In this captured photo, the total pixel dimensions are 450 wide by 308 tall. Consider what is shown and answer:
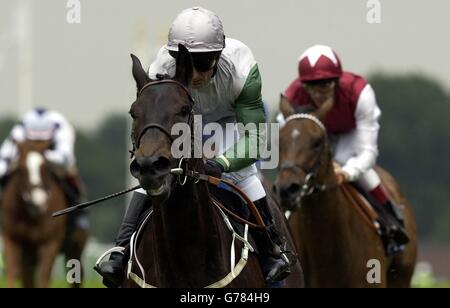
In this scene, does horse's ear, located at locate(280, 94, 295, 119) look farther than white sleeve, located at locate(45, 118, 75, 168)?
No

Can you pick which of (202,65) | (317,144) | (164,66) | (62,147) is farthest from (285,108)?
(62,147)

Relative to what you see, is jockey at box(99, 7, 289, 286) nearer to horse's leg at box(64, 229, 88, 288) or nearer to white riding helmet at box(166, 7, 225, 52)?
white riding helmet at box(166, 7, 225, 52)

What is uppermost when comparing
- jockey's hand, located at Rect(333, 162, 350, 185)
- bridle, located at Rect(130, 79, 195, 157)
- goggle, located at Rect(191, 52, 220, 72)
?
goggle, located at Rect(191, 52, 220, 72)

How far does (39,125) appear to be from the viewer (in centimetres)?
1648

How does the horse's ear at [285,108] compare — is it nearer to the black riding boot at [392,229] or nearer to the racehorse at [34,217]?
the black riding boot at [392,229]

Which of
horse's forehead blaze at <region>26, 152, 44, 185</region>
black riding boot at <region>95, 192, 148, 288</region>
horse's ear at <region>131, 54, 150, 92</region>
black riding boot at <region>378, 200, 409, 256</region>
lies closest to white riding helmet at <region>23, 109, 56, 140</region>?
horse's forehead blaze at <region>26, 152, 44, 185</region>

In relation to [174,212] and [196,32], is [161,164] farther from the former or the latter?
[196,32]

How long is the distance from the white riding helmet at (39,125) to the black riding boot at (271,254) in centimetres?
871

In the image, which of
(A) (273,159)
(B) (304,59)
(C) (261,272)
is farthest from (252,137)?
(B) (304,59)

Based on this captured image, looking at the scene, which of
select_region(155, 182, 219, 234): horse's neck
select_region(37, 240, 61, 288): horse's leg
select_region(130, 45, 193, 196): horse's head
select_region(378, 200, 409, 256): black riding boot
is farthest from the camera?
select_region(37, 240, 61, 288): horse's leg

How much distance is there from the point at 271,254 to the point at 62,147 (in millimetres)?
8825

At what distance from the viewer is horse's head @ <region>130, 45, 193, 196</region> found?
243 inches

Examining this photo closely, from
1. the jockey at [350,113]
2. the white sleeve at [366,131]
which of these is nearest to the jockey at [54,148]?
the jockey at [350,113]
